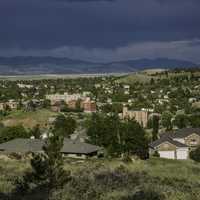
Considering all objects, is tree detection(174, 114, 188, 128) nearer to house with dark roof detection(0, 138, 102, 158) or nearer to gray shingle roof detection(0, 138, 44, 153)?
house with dark roof detection(0, 138, 102, 158)

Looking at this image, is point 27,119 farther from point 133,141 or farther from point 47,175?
point 47,175

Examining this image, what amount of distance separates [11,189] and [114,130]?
46642 mm

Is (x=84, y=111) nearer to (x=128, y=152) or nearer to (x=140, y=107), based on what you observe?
(x=140, y=107)

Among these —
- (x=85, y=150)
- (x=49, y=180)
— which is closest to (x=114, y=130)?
(x=85, y=150)

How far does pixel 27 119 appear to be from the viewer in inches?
5017

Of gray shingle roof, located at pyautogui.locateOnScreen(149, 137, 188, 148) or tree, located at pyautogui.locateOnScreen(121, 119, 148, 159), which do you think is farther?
gray shingle roof, located at pyautogui.locateOnScreen(149, 137, 188, 148)

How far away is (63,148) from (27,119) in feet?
181

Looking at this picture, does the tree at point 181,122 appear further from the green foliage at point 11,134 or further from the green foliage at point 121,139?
the green foliage at point 11,134

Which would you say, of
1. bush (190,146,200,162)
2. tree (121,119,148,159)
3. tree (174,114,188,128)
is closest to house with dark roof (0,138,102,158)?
tree (121,119,148,159)

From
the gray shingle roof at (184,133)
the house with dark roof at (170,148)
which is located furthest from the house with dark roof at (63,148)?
the gray shingle roof at (184,133)

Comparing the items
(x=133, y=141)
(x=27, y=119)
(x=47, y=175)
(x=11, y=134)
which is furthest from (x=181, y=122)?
(x=47, y=175)

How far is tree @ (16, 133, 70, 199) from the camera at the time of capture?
91.0 ft

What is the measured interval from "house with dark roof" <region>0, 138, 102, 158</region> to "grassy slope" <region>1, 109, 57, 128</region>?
47627 millimetres

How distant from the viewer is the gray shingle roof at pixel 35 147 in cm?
7188
